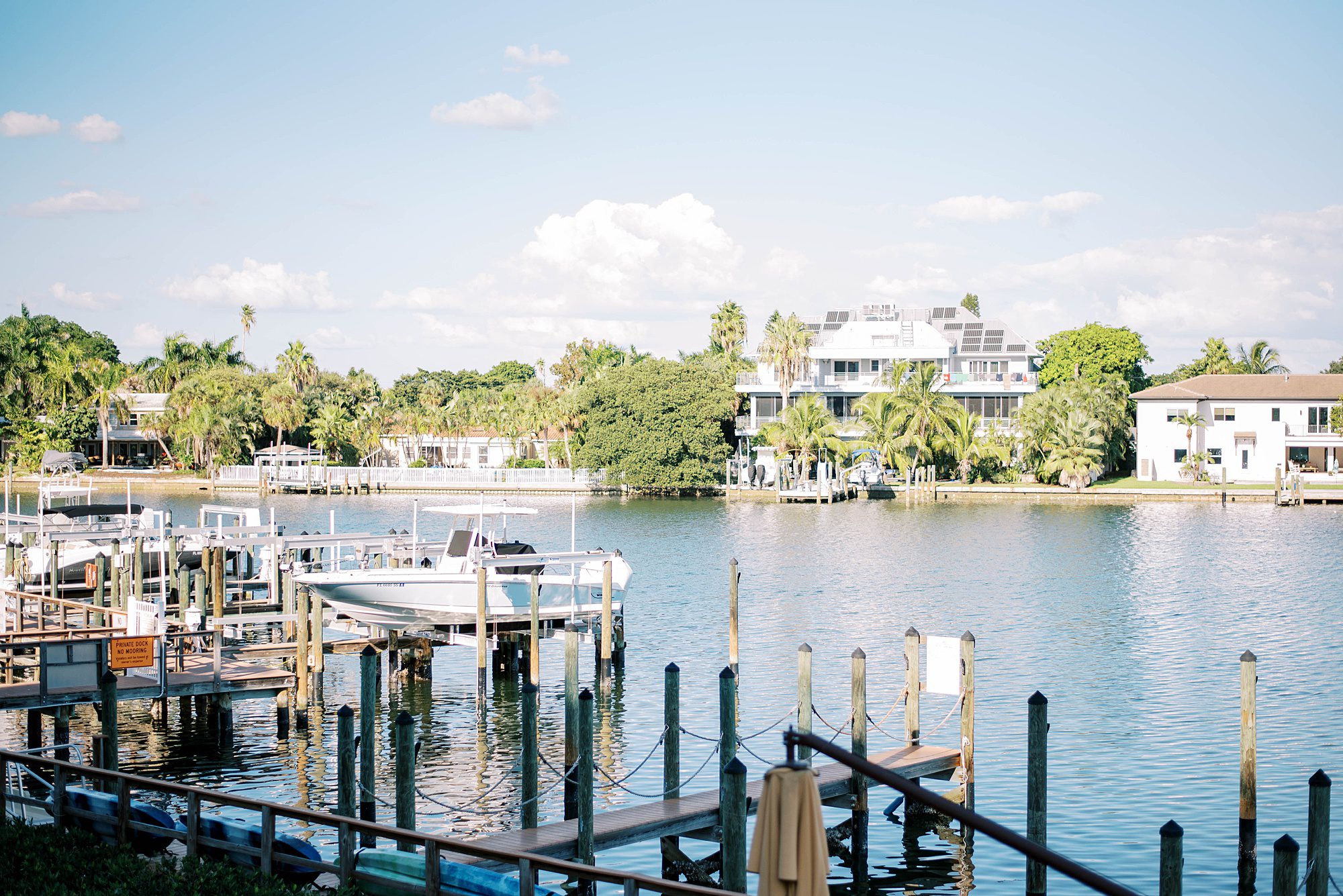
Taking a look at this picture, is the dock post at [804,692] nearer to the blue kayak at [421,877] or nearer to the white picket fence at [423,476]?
the blue kayak at [421,877]

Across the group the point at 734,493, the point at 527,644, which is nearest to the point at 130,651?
the point at 527,644

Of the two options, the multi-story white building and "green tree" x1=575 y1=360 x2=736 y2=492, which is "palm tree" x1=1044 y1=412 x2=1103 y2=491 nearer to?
the multi-story white building

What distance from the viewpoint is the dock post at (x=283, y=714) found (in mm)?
23750

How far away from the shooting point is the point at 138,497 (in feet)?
296

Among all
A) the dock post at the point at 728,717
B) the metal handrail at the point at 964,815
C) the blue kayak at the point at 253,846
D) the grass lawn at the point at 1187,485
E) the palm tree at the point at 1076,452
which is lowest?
the blue kayak at the point at 253,846

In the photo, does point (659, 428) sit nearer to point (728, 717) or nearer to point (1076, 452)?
point (1076, 452)

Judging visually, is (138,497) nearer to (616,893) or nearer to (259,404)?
(259,404)

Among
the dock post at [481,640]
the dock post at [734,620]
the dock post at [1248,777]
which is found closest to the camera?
the dock post at [1248,777]

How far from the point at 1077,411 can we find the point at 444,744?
72750 millimetres

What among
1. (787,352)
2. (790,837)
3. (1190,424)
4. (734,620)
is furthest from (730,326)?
(790,837)

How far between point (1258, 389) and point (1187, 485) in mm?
11372

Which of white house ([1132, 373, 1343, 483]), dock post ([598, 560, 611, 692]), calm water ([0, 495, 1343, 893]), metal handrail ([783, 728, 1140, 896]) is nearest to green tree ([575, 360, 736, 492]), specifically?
white house ([1132, 373, 1343, 483])

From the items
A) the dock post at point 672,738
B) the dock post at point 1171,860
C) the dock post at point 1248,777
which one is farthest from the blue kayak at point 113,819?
the dock post at point 1248,777

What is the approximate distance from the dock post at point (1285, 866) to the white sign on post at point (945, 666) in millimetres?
6165
